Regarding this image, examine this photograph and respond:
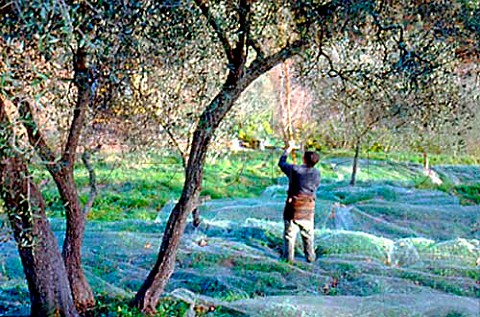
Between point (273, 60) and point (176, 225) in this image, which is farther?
point (176, 225)

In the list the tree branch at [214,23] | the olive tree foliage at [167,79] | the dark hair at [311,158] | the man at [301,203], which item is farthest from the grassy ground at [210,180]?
the tree branch at [214,23]

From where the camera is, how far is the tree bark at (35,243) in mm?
3799

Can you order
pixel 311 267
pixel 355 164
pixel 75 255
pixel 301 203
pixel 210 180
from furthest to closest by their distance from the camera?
pixel 210 180 < pixel 355 164 < pixel 301 203 < pixel 311 267 < pixel 75 255

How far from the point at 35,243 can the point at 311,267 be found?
4205mm

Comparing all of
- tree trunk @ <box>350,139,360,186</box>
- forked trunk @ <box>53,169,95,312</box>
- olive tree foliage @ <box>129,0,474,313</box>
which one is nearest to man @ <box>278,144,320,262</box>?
olive tree foliage @ <box>129,0,474,313</box>

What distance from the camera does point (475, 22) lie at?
14.1 ft

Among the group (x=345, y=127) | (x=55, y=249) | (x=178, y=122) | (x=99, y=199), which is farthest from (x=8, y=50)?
(x=345, y=127)

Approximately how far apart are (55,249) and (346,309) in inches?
92.9

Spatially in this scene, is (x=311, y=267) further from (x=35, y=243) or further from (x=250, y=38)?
(x=35, y=243)

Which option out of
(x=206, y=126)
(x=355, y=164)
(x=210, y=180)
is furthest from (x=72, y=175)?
(x=210, y=180)

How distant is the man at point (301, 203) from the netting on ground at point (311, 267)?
26cm

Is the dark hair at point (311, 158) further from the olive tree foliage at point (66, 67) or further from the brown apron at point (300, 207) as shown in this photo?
the olive tree foliage at point (66, 67)

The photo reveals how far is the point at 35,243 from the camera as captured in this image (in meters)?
4.05

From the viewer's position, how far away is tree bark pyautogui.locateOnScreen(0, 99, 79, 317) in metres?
3.80
